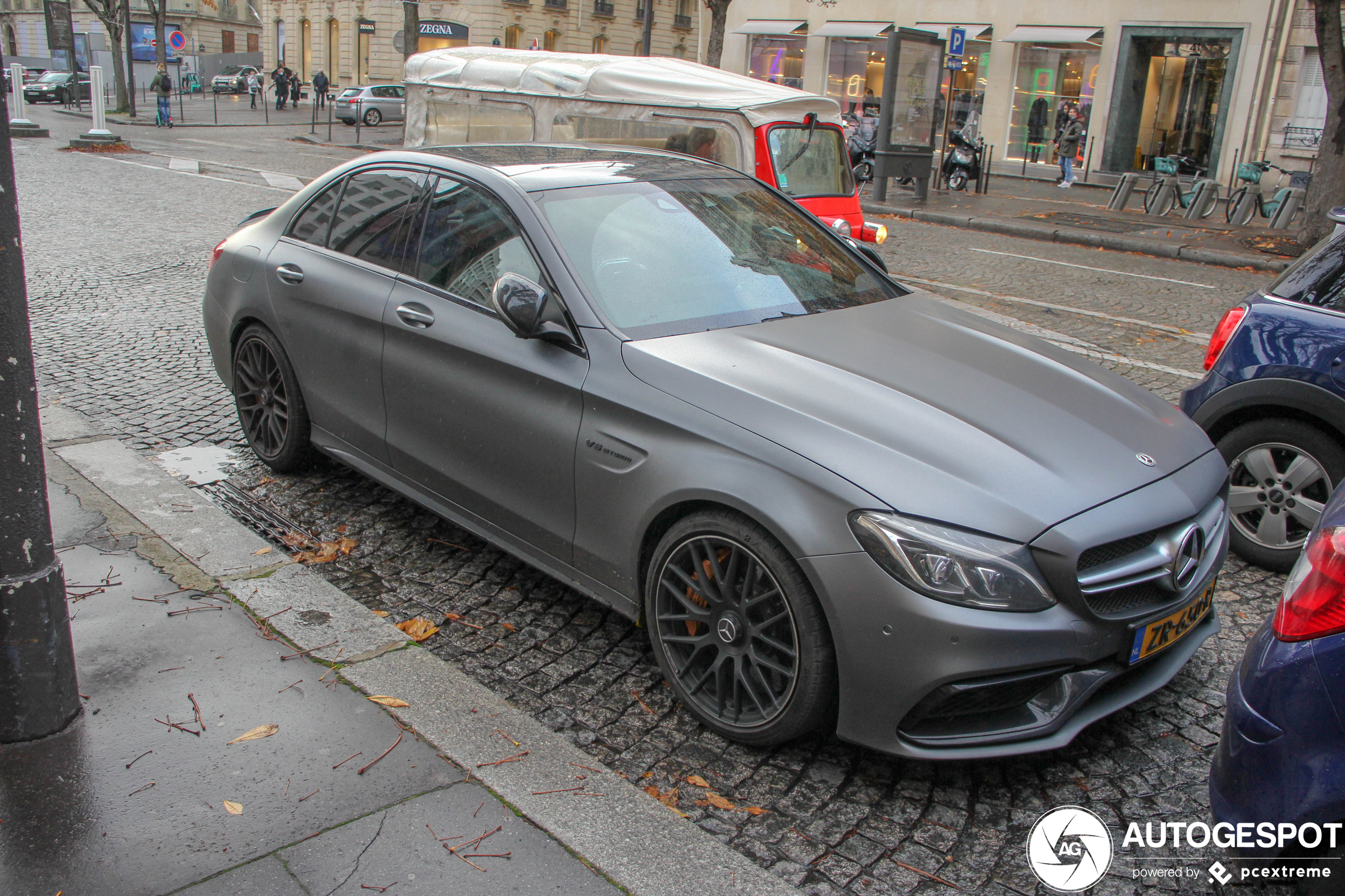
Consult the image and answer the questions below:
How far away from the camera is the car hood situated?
2816 mm

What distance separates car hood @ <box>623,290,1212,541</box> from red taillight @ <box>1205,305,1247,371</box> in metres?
1.09

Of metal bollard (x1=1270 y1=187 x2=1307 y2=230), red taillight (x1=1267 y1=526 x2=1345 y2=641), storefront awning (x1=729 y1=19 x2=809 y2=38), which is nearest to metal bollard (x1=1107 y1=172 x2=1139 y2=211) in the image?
metal bollard (x1=1270 y1=187 x2=1307 y2=230)

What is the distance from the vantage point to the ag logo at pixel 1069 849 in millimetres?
2674

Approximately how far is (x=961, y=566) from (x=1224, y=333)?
2.64 m

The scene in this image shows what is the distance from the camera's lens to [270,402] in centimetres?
508

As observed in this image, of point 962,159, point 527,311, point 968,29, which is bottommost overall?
point 527,311

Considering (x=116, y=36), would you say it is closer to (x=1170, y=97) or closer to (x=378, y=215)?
(x=1170, y=97)

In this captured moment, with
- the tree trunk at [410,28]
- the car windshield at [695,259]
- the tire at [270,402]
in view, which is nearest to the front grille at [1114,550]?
the car windshield at [695,259]

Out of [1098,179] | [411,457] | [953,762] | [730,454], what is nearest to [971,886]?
[953,762]

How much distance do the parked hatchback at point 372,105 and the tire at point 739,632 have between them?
3907 cm

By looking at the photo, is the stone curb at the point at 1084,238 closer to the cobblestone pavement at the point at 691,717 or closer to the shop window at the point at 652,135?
the shop window at the point at 652,135

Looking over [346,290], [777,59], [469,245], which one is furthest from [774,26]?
[469,245]

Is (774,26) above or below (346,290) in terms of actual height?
above

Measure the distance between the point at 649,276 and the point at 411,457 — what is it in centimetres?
119
